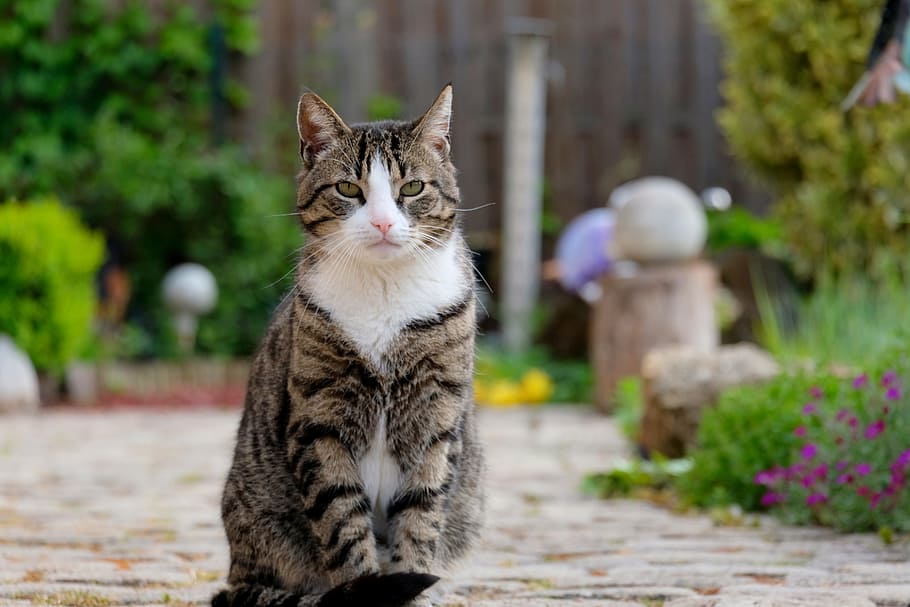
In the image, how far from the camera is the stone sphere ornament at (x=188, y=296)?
28.6ft

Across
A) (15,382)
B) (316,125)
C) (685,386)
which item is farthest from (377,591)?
(15,382)

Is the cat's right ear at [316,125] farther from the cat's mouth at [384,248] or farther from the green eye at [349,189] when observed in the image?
the cat's mouth at [384,248]

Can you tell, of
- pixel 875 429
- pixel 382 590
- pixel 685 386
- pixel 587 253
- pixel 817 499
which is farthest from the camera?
pixel 587 253

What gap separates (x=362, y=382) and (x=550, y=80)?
25.5 ft

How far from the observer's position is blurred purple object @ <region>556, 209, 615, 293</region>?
28.8ft

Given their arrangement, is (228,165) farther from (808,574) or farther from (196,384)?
(808,574)

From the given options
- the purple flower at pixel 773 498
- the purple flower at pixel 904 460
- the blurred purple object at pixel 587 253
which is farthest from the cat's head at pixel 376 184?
the blurred purple object at pixel 587 253

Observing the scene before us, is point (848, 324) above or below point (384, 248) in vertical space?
below

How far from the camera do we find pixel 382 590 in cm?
238

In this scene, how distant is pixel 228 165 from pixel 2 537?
5761 millimetres

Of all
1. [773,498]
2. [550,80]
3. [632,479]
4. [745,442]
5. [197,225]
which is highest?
[550,80]

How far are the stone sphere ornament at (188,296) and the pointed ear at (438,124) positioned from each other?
616cm

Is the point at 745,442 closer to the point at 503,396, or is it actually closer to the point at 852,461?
the point at 852,461

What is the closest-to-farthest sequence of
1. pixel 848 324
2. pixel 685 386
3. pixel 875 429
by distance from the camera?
pixel 875 429 < pixel 685 386 < pixel 848 324
